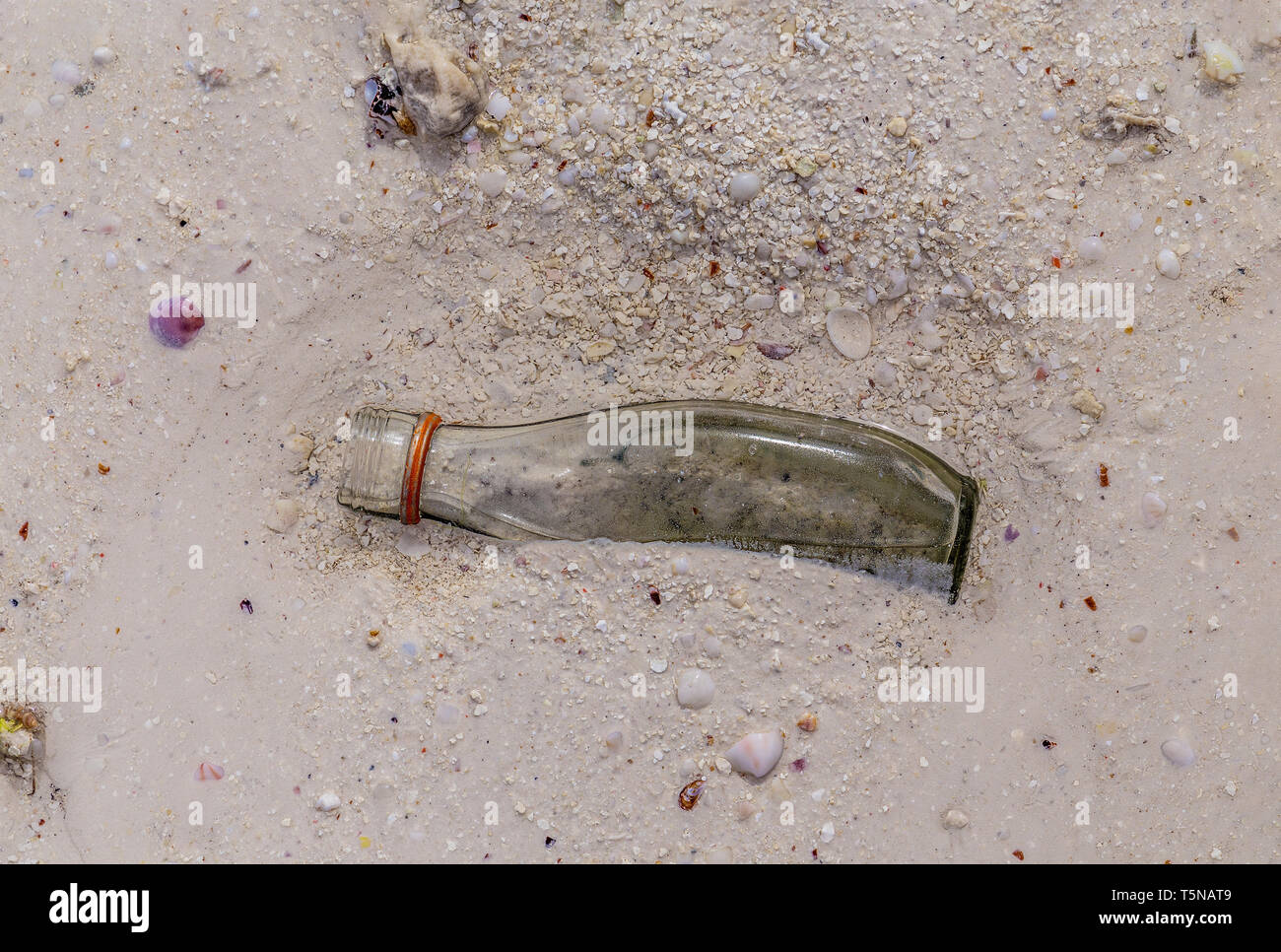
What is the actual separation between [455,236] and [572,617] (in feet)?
5.31

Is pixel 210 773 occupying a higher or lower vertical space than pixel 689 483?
lower

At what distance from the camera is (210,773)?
312cm

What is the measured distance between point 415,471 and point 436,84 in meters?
1.47

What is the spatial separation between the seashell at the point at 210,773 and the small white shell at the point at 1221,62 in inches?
183

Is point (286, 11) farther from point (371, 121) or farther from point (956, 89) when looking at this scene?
point (956, 89)

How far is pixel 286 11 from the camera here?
123 inches

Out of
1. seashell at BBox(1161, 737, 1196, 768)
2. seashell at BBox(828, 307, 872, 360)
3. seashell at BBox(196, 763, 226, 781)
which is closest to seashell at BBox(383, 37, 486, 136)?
seashell at BBox(828, 307, 872, 360)

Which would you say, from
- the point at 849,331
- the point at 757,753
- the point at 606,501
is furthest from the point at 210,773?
the point at 849,331

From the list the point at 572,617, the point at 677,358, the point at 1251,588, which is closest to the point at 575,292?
the point at 677,358

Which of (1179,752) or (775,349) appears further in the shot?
(775,349)

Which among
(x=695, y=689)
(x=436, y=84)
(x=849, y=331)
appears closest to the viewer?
(x=436, y=84)

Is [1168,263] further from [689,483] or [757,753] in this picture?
[757,753]

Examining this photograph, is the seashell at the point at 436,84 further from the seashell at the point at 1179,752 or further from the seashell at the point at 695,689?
the seashell at the point at 1179,752

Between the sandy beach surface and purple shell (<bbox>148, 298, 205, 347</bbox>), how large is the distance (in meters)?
0.06
